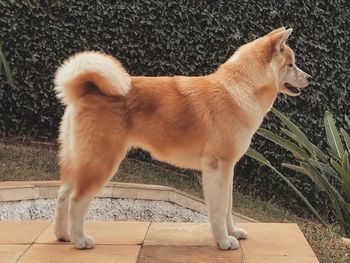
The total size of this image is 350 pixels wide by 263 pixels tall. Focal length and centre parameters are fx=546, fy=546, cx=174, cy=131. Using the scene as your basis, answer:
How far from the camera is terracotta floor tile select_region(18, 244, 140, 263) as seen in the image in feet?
10.5

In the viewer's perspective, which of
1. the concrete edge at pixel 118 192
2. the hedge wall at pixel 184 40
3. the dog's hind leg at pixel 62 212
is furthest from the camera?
the hedge wall at pixel 184 40

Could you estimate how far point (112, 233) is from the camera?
377cm

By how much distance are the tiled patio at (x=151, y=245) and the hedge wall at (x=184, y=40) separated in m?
3.50

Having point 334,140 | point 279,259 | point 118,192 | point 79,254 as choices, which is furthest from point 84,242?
point 334,140

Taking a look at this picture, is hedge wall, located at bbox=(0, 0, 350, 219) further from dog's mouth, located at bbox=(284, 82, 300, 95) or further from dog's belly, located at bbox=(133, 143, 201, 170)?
dog's belly, located at bbox=(133, 143, 201, 170)

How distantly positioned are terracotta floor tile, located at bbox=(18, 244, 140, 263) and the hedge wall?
4.06 m

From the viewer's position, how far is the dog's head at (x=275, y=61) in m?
3.36

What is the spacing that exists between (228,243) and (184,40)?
428 cm

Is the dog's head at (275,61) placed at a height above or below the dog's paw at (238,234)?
above

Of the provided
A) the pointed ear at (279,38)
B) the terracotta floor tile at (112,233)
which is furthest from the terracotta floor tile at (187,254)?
the pointed ear at (279,38)

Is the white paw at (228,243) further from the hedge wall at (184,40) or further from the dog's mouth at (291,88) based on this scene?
the hedge wall at (184,40)

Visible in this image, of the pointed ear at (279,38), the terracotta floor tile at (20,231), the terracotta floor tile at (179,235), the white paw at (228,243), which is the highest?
the pointed ear at (279,38)

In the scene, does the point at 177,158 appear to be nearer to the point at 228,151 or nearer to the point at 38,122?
the point at 228,151

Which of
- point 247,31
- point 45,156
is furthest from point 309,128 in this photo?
point 45,156
